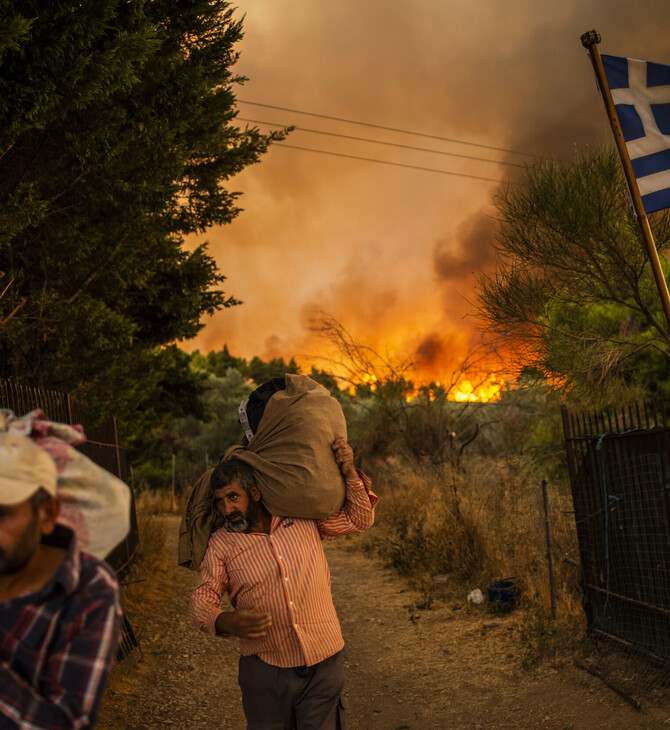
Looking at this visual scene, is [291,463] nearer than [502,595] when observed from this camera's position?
Yes

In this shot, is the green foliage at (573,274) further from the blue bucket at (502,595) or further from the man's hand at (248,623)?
the man's hand at (248,623)

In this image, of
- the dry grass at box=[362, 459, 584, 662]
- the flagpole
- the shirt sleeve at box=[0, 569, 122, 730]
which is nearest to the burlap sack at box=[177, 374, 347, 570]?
the shirt sleeve at box=[0, 569, 122, 730]

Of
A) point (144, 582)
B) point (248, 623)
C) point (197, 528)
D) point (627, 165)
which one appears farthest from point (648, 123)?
point (144, 582)

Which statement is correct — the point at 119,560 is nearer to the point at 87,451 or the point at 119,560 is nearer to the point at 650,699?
the point at 87,451

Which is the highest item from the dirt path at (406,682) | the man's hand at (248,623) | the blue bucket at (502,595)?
the man's hand at (248,623)

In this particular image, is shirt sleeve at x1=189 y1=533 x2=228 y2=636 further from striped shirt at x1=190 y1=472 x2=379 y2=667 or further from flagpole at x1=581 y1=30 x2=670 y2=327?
flagpole at x1=581 y1=30 x2=670 y2=327

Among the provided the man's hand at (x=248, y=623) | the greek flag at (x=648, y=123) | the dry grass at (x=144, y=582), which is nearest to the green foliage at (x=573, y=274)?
the greek flag at (x=648, y=123)

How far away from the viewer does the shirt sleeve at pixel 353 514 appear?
10.8 feet

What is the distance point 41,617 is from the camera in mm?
1385

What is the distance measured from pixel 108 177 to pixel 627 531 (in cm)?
648

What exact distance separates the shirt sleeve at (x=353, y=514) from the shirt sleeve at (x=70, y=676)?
6.32 ft

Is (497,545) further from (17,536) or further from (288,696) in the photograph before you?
(17,536)

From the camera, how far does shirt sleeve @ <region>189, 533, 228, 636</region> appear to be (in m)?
2.88

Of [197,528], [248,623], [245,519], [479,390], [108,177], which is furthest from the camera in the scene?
[479,390]
